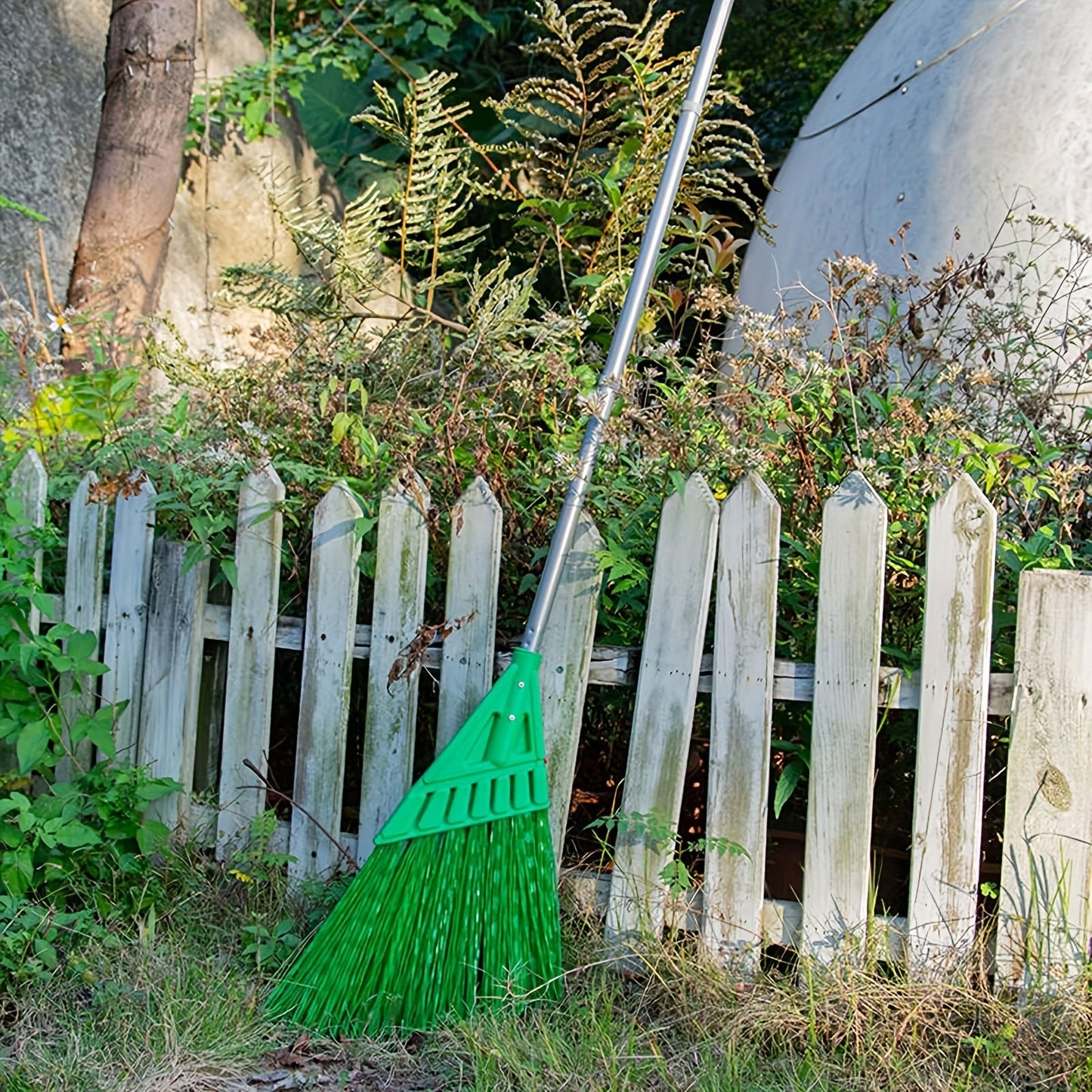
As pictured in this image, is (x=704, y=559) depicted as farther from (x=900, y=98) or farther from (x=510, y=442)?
(x=900, y=98)

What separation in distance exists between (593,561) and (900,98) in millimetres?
2180

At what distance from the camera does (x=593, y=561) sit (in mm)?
2578

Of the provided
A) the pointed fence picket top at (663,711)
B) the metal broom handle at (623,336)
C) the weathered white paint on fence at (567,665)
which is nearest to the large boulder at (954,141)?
the metal broom handle at (623,336)

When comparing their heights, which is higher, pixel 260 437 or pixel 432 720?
pixel 260 437

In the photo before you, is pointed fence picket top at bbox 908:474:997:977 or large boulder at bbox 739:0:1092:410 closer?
pointed fence picket top at bbox 908:474:997:977

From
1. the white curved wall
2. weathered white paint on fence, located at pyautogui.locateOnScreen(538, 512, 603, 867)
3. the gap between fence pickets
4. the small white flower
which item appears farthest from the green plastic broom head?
the small white flower

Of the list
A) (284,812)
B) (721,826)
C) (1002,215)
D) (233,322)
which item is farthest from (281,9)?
(721,826)

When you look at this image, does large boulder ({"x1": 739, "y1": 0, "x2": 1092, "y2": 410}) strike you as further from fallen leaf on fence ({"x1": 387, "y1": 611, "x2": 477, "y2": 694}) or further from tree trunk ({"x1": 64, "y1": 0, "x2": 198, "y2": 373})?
tree trunk ({"x1": 64, "y1": 0, "x2": 198, "y2": 373})

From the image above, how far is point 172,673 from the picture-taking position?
117 inches

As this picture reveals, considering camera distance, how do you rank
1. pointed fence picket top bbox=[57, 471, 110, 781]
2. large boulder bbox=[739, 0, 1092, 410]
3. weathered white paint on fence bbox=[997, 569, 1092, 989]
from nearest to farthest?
weathered white paint on fence bbox=[997, 569, 1092, 989] < pointed fence picket top bbox=[57, 471, 110, 781] < large boulder bbox=[739, 0, 1092, 410]

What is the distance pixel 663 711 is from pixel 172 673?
1.35 meters

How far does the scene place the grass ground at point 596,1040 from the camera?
7.11ft

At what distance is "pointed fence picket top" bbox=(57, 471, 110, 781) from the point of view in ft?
10.0

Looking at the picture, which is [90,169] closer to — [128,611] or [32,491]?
[32,491]
